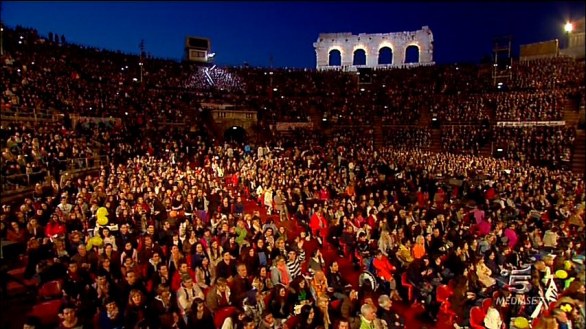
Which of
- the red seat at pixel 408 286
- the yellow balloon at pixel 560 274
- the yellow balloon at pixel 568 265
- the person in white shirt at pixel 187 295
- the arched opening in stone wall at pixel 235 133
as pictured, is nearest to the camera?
the yellow balloon at pixel 568 265

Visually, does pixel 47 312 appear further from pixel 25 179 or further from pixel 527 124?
pixel 527 124

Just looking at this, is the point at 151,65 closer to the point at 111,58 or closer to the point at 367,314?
the point at 111,58

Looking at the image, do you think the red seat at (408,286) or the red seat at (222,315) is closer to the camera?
the red seat at (222,315)

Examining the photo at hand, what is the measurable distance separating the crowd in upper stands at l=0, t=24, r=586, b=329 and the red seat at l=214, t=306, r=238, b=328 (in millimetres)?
28

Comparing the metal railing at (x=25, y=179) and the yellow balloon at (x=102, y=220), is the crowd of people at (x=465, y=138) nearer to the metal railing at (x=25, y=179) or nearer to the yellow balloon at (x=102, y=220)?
the yellow balloon at (x=102, y=220)

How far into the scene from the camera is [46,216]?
1032 centimetres

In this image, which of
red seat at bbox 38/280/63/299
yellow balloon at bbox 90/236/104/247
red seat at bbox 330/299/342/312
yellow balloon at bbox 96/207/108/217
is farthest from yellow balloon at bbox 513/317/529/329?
yellow balloon at bbox 96/207/108/217

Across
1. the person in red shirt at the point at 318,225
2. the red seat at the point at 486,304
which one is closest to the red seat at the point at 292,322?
the red seat at the point at 486,304

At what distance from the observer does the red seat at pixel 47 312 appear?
6117mm

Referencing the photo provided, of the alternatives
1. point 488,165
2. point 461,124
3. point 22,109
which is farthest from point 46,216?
point 461,124

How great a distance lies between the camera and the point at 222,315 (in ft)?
22.5

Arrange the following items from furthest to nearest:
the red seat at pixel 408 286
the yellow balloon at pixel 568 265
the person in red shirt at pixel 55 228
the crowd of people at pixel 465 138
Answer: the crowd of people at pixel 465 138
the person in red shirt at pixel 55 228
the red seat at pixel 408 286
the yellow balloon at pixel 568 265

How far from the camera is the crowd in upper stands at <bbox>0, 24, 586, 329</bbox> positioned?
7.13m

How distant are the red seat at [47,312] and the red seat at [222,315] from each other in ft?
7.17
